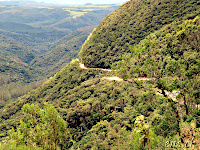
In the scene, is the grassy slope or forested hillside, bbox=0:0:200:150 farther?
the grassy slope

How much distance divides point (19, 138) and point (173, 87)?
20.5 meters

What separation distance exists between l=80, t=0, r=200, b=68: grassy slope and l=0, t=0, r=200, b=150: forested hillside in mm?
365

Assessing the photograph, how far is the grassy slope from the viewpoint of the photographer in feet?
217

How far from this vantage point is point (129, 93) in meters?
43.2

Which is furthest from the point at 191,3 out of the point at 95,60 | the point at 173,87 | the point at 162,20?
the point at 173,87

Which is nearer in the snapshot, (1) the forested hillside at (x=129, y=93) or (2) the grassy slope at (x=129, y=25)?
(1) the forested hillside at (x=129, y=93)

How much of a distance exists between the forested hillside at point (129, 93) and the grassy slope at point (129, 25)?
1.20ft

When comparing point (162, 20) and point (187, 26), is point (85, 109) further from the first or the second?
point (162, 20)

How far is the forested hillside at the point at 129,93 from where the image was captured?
18.9 m

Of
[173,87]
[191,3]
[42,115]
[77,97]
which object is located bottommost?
[77,97]

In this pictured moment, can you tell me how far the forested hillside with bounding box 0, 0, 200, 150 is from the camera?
62.1 feet

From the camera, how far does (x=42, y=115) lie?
26469 millimetres

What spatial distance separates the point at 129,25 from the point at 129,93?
4302cm

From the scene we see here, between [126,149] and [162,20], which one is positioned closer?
[126,149]
